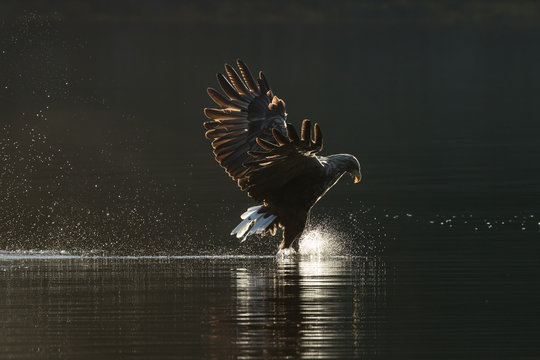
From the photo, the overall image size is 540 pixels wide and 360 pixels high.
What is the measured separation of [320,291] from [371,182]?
10.7 meters

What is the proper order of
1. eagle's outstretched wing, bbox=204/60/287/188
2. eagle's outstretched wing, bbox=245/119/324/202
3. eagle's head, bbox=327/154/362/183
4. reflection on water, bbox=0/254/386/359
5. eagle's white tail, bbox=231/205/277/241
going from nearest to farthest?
reflection on water, bbox=0/254/386/359 → eagle's outstretched wing, bbox=245/119/324/202 → eagle's head, bbox=327/154/362/183 → eagle's white tail, bbox=231/205/277/241 → eagle's outstretched wing, bbox=204/60/287/188

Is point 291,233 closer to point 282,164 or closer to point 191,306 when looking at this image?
point 282,164

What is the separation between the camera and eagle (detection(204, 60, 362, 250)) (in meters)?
15.3

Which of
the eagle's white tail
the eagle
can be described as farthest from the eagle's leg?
the eagle's white tail

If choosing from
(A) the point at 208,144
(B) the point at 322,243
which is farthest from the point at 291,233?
(A) the point at 208,144

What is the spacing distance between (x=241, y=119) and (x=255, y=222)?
57.6 inches

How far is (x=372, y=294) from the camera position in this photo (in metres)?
14.6

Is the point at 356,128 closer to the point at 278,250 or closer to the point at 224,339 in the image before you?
the point at 278,250

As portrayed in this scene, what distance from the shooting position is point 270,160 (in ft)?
51.2

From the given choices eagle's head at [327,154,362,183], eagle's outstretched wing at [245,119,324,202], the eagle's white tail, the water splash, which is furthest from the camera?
the water splash

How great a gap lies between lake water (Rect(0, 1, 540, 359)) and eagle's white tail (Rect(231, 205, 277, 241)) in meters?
0.33

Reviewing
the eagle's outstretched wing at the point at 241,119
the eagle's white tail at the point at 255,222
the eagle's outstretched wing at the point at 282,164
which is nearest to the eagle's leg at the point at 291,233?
the eagle's white tail at the point at 255,222

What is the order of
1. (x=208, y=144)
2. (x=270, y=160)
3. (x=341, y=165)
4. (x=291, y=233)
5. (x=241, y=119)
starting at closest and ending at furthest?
(x=270, y=160)
(x=341, y=165)
(x=291, y=233)
(x=241, y=119)
(x=208, y=144)

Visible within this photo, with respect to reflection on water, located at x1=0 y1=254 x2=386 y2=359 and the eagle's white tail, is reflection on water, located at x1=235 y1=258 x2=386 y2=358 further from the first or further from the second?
the eagle's white tail
